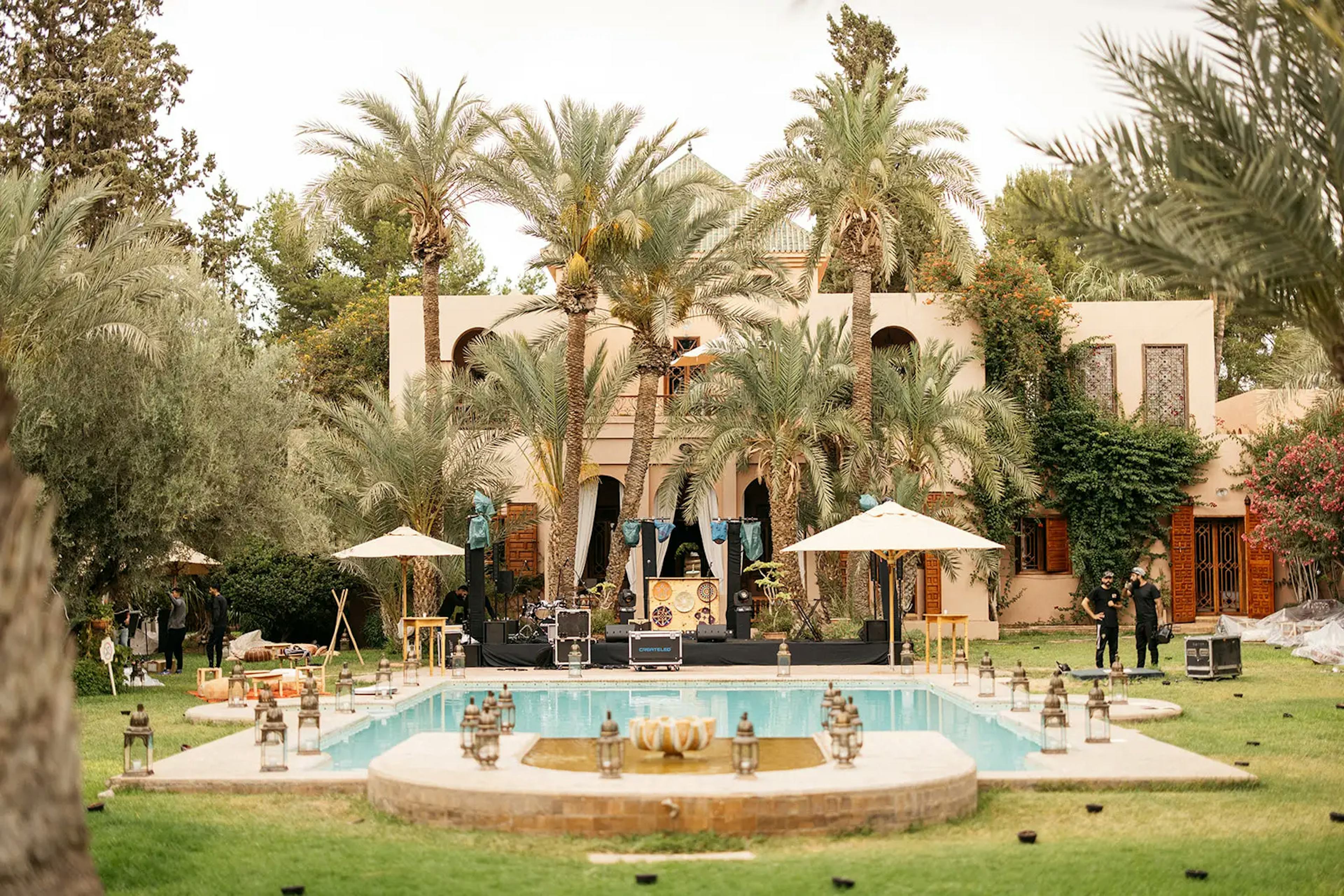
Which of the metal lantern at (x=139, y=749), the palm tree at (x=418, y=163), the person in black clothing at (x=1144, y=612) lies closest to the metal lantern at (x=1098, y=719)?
the person in black clothing at (x=1144, y=612)

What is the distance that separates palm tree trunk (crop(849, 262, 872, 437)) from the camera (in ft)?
81.9

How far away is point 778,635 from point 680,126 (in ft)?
29.2

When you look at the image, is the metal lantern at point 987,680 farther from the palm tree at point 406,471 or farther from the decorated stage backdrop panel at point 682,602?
the palm tree at point 406,471

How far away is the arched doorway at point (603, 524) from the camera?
30422 millimetres

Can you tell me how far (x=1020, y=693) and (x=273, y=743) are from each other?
25.9 ft

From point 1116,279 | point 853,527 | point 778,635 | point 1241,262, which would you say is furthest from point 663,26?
point 1116,279

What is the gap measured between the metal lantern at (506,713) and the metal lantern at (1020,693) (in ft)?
18.1

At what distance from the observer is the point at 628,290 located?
85.1 feet

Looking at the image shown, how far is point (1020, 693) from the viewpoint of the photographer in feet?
50.0

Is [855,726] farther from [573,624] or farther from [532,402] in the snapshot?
[532,402]

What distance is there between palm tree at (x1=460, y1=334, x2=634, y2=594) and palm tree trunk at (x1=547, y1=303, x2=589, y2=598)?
0.18 metres

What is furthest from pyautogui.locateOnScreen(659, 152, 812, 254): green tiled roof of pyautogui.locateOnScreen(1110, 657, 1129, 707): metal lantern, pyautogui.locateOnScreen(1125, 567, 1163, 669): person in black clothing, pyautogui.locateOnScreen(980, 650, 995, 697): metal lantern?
pyautogui.locateOnScreen(1110, 657, 1129, 707): metal lantern

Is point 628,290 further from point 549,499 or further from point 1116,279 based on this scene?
point 1116,279

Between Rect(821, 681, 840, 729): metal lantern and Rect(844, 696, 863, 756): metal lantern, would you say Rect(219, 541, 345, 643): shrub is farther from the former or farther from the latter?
Rect(844, 696, 863, 756): metal lantern
